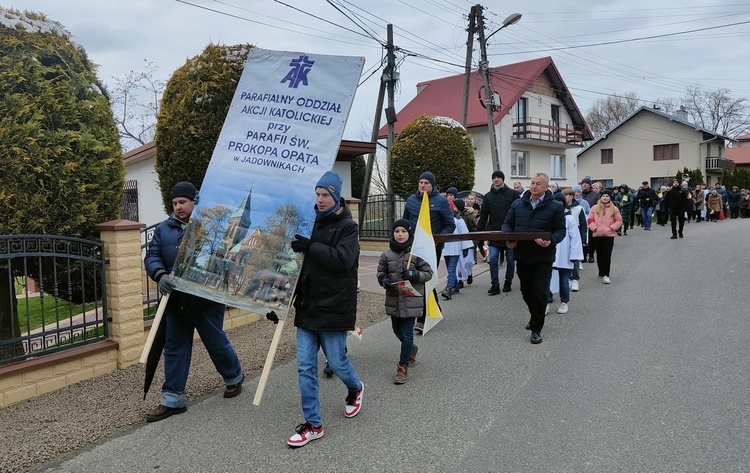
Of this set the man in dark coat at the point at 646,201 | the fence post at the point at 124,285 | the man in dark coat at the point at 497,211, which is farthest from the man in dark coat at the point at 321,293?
the man in dark coat at the point at 646,201

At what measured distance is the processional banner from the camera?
11.7ft

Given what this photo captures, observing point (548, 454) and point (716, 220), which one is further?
point (716, 220)

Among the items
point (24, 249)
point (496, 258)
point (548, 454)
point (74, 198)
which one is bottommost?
point (548, 454)

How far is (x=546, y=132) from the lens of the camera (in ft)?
110

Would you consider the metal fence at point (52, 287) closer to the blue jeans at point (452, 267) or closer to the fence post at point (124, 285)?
the fence post at point (124, 285)

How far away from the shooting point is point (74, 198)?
15.9 ft

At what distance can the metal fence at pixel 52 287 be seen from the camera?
175 inches

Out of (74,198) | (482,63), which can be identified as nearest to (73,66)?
(74,198)

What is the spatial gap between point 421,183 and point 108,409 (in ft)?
12.8

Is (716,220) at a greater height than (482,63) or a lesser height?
lesser

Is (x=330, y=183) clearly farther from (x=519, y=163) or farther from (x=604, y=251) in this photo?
(x=519, y=163)

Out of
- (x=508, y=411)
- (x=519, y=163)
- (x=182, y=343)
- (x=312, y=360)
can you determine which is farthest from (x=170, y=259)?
(x=519, y=163)

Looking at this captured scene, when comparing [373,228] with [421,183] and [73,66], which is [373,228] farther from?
[73,66]

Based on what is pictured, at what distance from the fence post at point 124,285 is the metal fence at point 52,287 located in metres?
0.07
